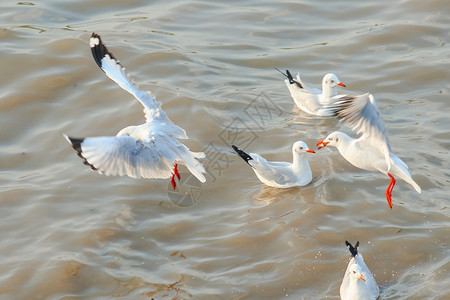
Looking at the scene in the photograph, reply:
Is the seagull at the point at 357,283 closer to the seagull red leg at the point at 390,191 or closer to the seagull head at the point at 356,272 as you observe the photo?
the seagull head at the point at 356,272

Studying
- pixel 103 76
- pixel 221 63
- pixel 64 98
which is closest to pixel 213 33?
pixel 221 63

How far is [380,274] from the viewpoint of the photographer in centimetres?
655

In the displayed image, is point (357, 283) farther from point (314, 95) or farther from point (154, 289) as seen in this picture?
point (314, 95)

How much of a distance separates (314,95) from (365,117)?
2.61m

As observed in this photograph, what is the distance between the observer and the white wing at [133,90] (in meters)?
8.02

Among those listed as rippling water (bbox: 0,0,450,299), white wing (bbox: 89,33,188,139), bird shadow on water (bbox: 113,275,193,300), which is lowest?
bird shadow on water (bbox: 113,275,193,300)

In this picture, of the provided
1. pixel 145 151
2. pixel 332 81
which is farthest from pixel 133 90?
pixel 332 81

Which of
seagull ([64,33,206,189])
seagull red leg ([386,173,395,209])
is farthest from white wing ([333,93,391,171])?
seagull ([64,33,206,189])

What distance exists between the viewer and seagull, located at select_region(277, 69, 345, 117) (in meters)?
9.70

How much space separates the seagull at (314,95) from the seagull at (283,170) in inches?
71.7

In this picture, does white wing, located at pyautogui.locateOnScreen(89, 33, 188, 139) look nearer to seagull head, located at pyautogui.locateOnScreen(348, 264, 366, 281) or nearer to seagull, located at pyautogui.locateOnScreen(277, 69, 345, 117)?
seagull, located at pyautogui.locateOnScreen(277, 69, 345, 117)

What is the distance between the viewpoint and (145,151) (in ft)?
24.7

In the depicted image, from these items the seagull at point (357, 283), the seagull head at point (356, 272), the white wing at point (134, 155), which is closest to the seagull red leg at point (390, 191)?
the seagull at point (357, 283)

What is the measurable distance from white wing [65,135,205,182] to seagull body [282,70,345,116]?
257cm
